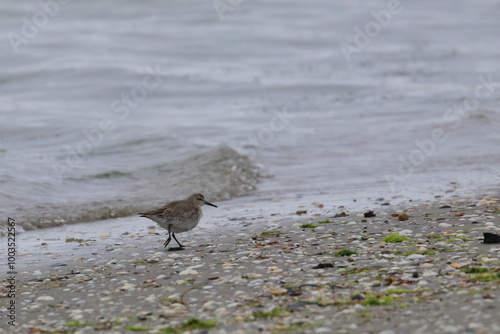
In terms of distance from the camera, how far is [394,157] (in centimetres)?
1464

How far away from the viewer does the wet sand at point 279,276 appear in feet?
17.7

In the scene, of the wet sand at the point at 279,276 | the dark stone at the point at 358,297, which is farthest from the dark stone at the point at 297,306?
the dark stone at the point at 358,297

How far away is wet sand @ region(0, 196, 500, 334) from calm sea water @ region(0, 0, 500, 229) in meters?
2.11

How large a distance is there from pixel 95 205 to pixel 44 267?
3.86 metres

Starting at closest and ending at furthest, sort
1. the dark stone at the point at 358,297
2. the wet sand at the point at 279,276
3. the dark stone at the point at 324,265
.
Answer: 1. the wet sand at the point at 279,276
2. the dark stone at the point at 358,297
3. the dark stone at the point at 324,265

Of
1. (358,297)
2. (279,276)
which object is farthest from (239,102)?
(358,297)

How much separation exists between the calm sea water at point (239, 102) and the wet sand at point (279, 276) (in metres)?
2.11

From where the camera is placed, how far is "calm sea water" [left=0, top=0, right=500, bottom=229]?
13.0 metres

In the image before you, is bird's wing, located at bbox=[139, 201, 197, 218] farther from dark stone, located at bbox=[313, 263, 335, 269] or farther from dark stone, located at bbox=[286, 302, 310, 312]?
dark stone, located at bbox=[286, 302, 310, 312]

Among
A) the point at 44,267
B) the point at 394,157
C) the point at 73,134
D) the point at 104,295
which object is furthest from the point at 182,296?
the point at 73,134

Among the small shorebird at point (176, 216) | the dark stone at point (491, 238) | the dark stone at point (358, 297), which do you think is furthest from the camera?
the small shorebird at point (176, 216)

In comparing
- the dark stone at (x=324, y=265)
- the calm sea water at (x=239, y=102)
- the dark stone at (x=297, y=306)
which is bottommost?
the dark stone at (x=297, y=306)

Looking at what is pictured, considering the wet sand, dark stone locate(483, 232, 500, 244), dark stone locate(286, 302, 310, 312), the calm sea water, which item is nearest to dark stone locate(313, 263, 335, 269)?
the wet sand

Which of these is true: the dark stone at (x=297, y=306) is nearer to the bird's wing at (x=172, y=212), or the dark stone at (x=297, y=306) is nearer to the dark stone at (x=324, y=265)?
the dark stone at (x=324, y=265)
